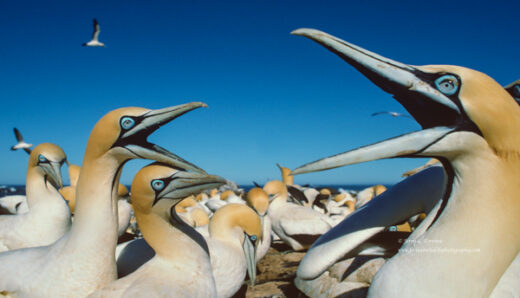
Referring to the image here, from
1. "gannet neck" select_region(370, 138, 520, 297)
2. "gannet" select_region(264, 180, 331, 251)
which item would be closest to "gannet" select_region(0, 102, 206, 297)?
"gannet neck" select_region(370, 138, 520, 297)

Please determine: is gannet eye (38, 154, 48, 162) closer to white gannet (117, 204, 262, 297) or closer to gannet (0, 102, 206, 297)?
white gannet (117, 204, 262, 297)

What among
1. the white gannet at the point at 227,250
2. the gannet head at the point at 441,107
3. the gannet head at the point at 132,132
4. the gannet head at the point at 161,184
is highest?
the gannet head at the point at 441,107

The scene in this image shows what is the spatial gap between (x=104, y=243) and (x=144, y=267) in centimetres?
32

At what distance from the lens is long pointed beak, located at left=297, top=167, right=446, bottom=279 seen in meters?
2.14

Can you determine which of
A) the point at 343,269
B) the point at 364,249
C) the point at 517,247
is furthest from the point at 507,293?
the point at 343,269

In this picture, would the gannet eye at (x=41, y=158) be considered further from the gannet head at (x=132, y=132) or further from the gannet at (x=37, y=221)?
the gannet head at (x=132, y=132)

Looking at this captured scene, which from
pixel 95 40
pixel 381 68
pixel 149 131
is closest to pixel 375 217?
pixel 381 68

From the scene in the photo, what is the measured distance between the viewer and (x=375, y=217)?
2.23 meters

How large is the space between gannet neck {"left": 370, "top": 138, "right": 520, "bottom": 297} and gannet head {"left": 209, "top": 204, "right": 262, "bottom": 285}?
271 cm

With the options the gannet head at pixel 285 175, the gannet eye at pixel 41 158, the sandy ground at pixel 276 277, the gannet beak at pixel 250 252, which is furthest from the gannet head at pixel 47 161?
the gannet head at pixel 285 175

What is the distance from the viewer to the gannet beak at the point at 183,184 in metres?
2.77

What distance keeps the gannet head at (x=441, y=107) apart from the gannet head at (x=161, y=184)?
4.34 ft

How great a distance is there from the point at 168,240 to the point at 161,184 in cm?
40

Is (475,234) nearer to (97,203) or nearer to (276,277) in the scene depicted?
(97,203)
